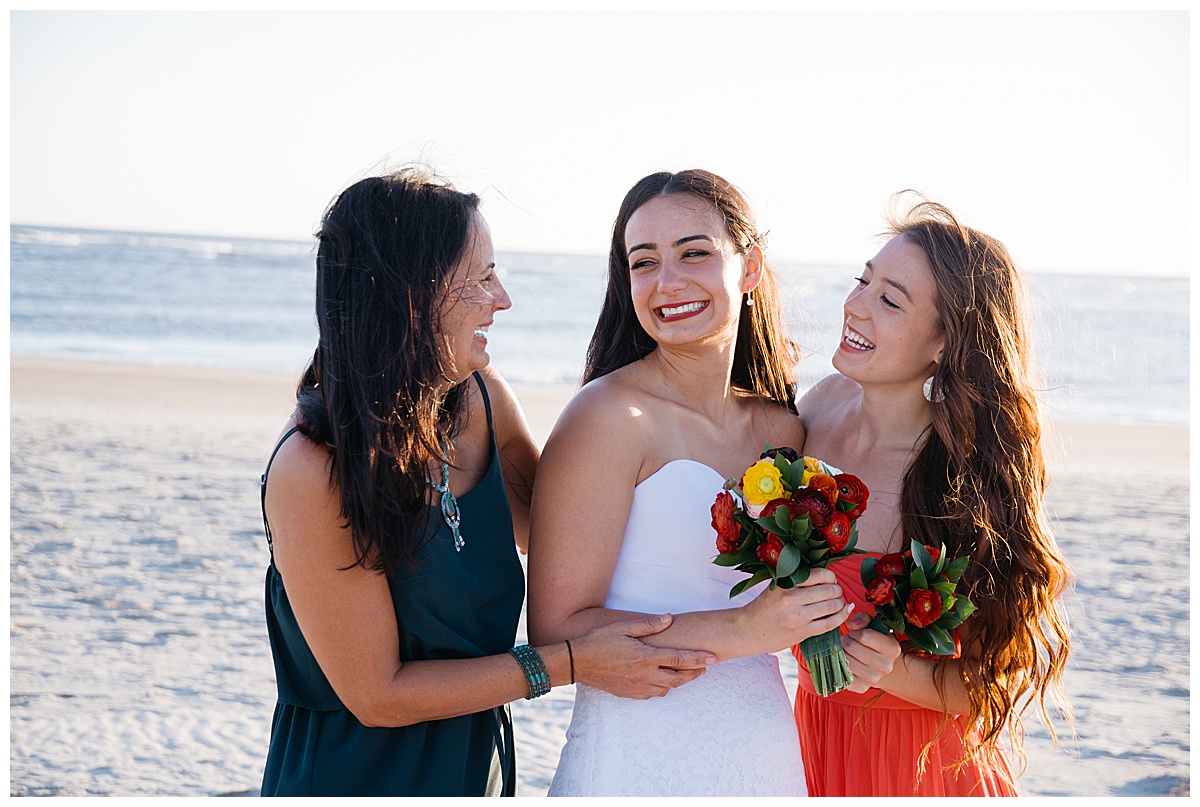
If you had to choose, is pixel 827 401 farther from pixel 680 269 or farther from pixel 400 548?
pixel 400 548

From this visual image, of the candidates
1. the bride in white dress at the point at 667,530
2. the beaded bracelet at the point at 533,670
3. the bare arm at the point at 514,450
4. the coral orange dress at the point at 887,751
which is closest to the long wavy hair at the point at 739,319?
the bride in white dress at the point at 667,530

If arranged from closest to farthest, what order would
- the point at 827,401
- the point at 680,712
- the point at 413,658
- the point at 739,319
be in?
the point at 413,658 < the point at 680,712 < the point at 739,319 < the point at 827,401

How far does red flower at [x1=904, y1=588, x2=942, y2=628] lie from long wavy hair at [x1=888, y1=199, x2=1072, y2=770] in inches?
21.0

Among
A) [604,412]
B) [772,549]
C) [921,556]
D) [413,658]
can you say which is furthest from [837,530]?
[413,658]

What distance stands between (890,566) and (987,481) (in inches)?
30.1

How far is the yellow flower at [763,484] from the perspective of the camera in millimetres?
2969

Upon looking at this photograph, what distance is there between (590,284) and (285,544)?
121ft

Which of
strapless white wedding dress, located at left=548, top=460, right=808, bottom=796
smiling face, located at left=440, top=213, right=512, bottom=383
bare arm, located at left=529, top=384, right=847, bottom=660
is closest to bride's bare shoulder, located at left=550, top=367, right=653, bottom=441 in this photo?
bare arm, located at left=529, top=384, right=847, bottom=660

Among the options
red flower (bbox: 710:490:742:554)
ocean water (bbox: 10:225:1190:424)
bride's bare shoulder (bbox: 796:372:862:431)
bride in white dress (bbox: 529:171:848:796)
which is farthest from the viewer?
ocean water (bbox: 10:225:1190:424)

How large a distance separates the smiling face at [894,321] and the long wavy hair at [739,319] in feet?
1.14

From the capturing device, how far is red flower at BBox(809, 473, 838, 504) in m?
2.96

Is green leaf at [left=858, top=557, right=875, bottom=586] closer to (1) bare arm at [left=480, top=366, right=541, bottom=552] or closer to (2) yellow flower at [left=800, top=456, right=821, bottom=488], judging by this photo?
(2) yellow flower at [left=800, top=456, right=821, bottom=488]

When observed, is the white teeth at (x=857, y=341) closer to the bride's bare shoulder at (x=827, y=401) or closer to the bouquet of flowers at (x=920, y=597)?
the bride's bare shoulder at (x=827, y=401)

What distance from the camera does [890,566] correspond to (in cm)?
318
